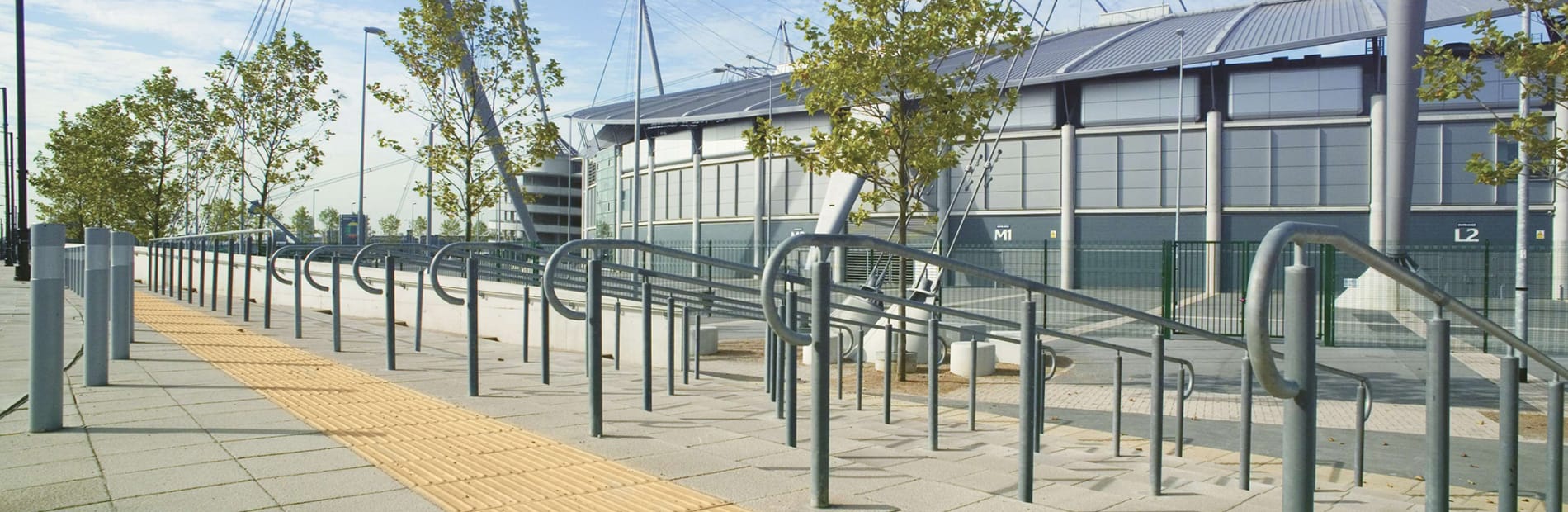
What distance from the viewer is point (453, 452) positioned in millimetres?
4902

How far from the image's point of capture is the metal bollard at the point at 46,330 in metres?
5.28

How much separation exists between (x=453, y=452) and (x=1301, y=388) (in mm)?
3701

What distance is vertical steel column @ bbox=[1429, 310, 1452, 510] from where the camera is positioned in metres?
3.45

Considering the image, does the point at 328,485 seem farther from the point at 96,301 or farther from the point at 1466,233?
the point at 1466,233

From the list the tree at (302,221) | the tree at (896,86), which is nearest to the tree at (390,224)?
the tree at (302,221)

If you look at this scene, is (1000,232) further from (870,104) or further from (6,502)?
(6,502)

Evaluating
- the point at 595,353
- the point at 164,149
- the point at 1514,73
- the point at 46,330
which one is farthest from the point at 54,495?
the point at 164,149

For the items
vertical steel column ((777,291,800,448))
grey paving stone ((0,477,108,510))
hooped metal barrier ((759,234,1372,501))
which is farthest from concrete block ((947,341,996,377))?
grey paving stone ((0,477,108,510))

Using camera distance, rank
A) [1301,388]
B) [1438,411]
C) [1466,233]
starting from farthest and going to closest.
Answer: [1466,233] → [1438,411] → [1301,388]

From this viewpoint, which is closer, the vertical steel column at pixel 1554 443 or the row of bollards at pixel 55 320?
the vertical steel column at pixel 1554 443

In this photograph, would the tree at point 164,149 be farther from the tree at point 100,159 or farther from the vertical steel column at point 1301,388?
the vertical steel column at point 1301,388

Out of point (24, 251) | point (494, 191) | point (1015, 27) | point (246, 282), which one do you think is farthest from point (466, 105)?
point (24, 251)

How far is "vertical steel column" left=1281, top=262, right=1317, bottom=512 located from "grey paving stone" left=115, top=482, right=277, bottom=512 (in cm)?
355

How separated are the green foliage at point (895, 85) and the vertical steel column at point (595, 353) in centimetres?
667
